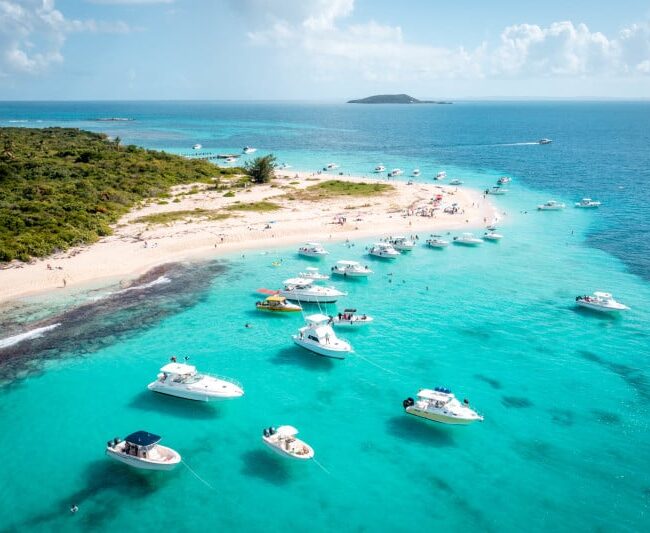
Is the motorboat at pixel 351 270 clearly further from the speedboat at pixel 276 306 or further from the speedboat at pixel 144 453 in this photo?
the speedboat at pixel 144 453

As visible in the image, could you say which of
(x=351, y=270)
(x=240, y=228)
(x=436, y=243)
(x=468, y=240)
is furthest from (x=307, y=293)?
(x=468, y=240)

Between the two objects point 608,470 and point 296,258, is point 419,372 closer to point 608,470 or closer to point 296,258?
point 608,470

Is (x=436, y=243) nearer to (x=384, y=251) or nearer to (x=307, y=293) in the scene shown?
(x=384, y=251)

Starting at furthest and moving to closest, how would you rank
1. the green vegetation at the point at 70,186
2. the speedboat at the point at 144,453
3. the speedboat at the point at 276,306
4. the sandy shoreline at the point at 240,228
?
the green vegetation at the point at 70,186 → the sandy shoreline at the point at 240,228 → the speedboat at the point at 276,306 → the speedboat at the point at 144,453

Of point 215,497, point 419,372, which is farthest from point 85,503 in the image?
point 419,372

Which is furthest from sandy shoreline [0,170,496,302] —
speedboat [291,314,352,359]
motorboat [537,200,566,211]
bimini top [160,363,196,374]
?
speedboat [291,314,352,359]

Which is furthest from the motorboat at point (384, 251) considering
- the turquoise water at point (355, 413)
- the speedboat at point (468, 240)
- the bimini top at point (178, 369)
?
the bimini top at point (178, 369)
